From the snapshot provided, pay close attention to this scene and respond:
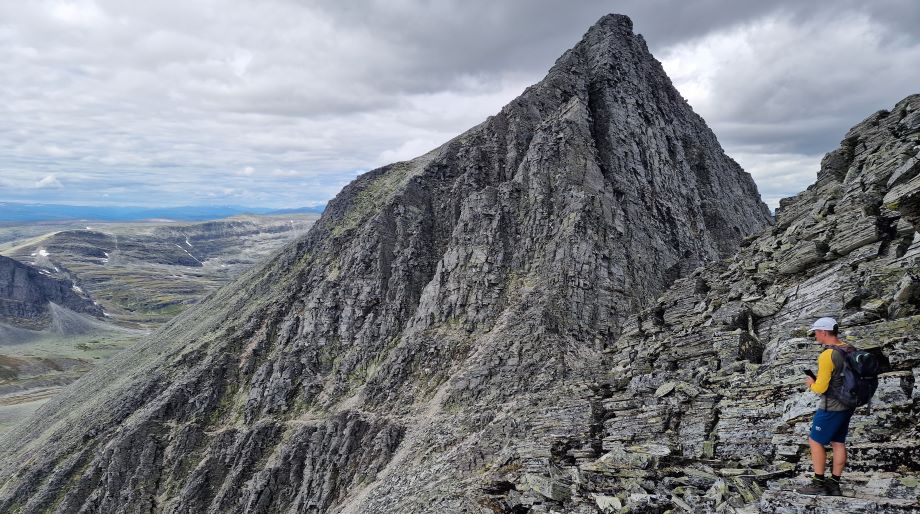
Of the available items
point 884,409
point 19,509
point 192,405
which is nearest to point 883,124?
point 884,409

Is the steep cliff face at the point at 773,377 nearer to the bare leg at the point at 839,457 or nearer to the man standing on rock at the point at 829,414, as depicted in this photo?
the man standing on rock at the point at 829,414

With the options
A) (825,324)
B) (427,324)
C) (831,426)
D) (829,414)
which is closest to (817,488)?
(831,426)

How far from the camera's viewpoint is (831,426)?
14648mm

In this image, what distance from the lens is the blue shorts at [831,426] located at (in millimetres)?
14492

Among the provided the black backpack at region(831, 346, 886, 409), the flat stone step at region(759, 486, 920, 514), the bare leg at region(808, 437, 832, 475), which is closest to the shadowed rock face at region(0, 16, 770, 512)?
the flat stone step at region(759, 486, 920, 514)

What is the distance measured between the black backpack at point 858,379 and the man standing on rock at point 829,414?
0.10 metres

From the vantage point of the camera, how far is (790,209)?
35906 millimetres

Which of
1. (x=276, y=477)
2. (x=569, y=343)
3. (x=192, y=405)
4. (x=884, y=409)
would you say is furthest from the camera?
(x=192, y=405)

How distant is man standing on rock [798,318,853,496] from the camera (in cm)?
1431

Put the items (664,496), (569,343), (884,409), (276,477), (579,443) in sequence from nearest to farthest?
(884,409), (664,496), (579,443), (569,343), (276,477)

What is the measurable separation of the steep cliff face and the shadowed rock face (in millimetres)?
8220

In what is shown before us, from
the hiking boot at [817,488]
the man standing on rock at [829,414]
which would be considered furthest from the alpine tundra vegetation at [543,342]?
the man standing on rock at [829,414]

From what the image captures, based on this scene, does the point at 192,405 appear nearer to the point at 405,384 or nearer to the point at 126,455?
the point at 126,455

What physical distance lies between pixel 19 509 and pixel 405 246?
5331 cm
